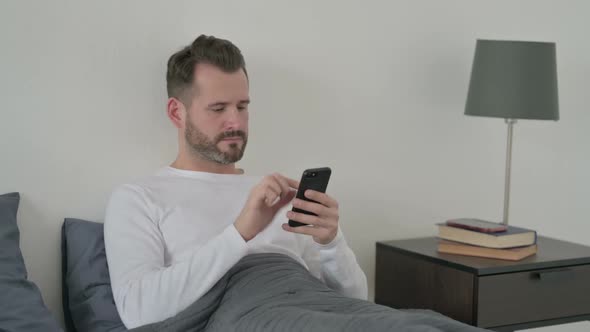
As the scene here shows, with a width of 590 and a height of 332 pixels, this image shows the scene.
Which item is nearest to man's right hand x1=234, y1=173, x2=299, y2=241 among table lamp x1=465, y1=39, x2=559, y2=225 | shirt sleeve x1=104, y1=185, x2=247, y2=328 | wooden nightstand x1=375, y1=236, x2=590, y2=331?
shirt sleeve x1=104, y1=185, x2=247, y2=328

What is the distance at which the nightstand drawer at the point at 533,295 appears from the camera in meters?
2.33

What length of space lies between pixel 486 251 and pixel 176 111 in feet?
3.44

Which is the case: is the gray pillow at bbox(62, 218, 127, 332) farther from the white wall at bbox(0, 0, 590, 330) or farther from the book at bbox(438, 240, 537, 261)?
the book at bbox(438, 240, 537, 261)

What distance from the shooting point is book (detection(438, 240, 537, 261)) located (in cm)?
242

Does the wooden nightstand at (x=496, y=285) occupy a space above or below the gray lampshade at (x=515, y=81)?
below

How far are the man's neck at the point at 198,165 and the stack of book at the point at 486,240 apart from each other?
2.51 feet

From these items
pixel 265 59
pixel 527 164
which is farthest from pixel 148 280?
pixel 527 164

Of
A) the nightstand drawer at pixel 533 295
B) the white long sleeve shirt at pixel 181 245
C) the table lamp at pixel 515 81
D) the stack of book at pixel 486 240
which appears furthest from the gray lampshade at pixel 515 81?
the white long sleeve shirt at pixel 181 245

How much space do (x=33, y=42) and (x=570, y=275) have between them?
175cm

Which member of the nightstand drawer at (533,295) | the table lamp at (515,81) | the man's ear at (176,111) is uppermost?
the table lamp at (515,81)

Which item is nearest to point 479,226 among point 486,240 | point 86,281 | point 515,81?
point 486,240

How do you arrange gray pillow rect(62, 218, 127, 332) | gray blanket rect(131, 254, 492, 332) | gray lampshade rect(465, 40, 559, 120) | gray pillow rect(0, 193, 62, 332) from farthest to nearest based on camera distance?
gray lampshade rect(465, 40, 559, 120)
gray pillow rect(62, 218, 127, 332)
gray pillow rect(0, 193, 62, 332)
gray blanket rect(131, 254, 492, 332)

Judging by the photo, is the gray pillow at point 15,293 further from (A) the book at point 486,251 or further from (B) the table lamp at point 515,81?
(B) the table lamp at point 515,81

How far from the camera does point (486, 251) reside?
2438 mm
